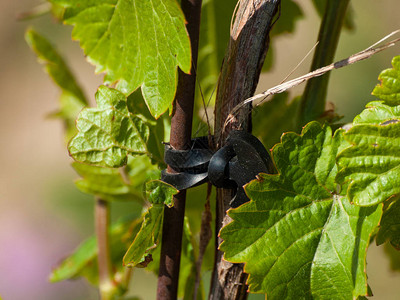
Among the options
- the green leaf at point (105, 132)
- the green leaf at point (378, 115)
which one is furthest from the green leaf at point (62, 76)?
the green leaf at point (378, 115)

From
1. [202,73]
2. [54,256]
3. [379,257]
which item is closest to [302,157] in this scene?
[202,73]

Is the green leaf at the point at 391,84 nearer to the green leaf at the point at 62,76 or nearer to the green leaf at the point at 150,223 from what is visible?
the green leaf at the point at 150,223

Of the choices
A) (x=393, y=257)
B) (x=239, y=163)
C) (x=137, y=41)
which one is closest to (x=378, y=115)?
(x=239, y=163)

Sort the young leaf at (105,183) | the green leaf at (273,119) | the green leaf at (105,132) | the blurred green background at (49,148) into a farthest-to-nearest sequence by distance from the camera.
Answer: the blurred green background at (49,148)
the young leaf at (105,183)
the green leaf at (273,119)
the green leaf at (105,132)

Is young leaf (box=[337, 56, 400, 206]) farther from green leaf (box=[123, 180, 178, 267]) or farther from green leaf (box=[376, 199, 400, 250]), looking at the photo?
green leaf (box=[123, 180, 178, 267])

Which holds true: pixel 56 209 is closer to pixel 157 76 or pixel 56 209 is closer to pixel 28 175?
pixel 28 175

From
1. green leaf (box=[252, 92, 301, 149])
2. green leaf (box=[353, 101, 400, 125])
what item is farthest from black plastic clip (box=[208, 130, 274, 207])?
green leaf (box=[252, 92, 301, 149])
